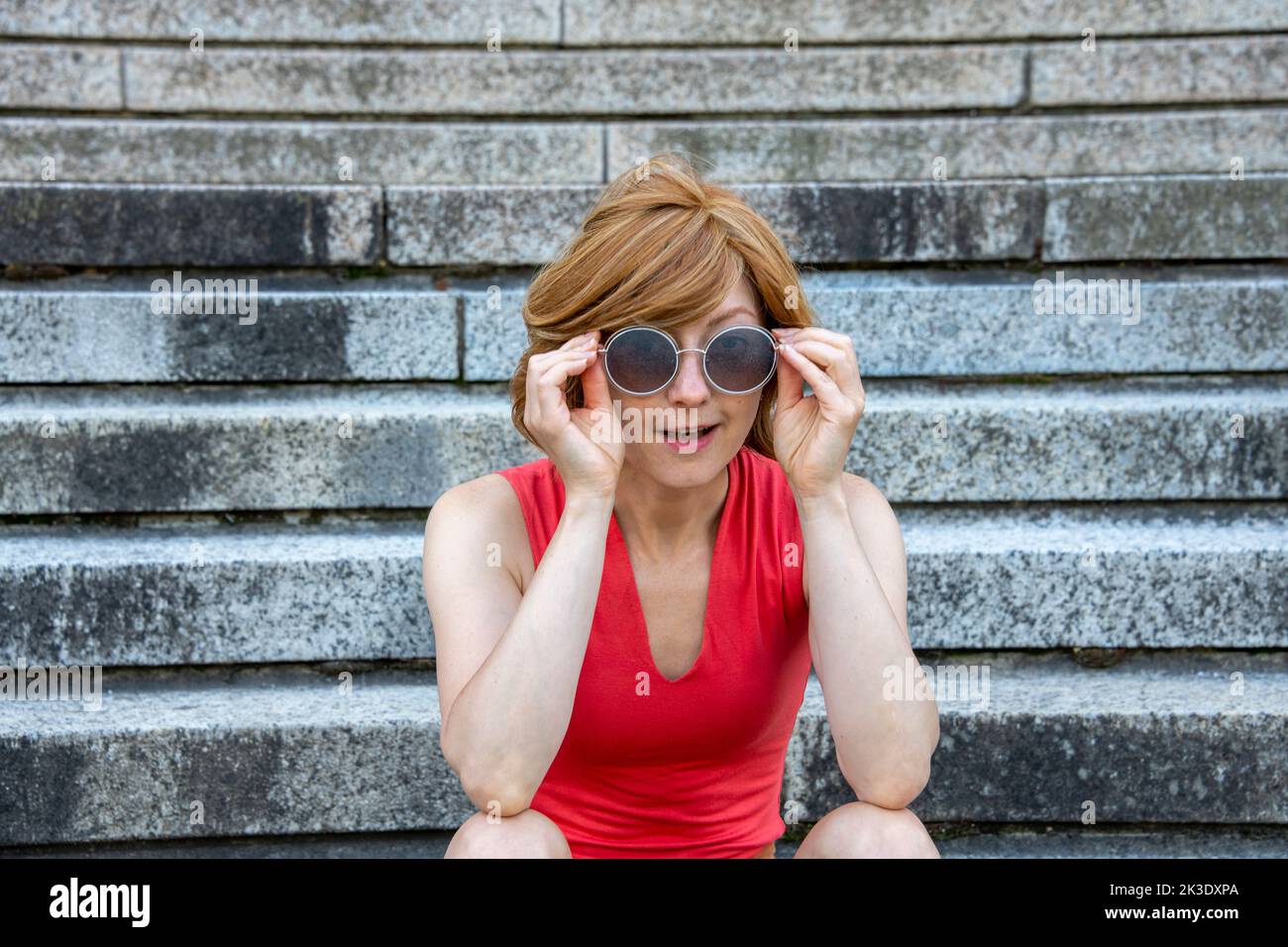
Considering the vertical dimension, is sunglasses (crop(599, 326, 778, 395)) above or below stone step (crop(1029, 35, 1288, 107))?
→ below

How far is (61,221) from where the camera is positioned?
12.6 feet

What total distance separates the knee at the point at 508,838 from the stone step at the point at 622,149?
3.08 meters

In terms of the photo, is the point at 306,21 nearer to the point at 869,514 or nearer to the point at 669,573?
the point at 669,573

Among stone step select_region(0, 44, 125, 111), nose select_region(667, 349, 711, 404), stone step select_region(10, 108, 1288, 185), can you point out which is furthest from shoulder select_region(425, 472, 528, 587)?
stone step select_region(0, 44, 125, 111)

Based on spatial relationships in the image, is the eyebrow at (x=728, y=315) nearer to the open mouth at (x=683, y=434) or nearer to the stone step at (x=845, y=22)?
the open mouth at (x=683, y=434)

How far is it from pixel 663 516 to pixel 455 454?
48.6 inches

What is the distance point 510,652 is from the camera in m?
2.05

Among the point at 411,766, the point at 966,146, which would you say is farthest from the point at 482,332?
the point at 966,146

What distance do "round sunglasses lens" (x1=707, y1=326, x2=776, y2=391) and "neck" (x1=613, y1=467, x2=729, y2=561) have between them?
0.31m

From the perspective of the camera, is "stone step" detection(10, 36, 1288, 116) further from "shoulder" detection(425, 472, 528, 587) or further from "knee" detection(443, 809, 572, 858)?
"knee" detection(443, 809, 572, 858)

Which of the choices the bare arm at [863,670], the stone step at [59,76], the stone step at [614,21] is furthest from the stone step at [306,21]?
the bare arm at [863,670]

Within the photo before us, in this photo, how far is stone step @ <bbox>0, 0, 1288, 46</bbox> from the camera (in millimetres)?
4785

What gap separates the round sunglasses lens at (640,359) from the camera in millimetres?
2113

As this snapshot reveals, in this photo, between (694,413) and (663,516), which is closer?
(694,413)
